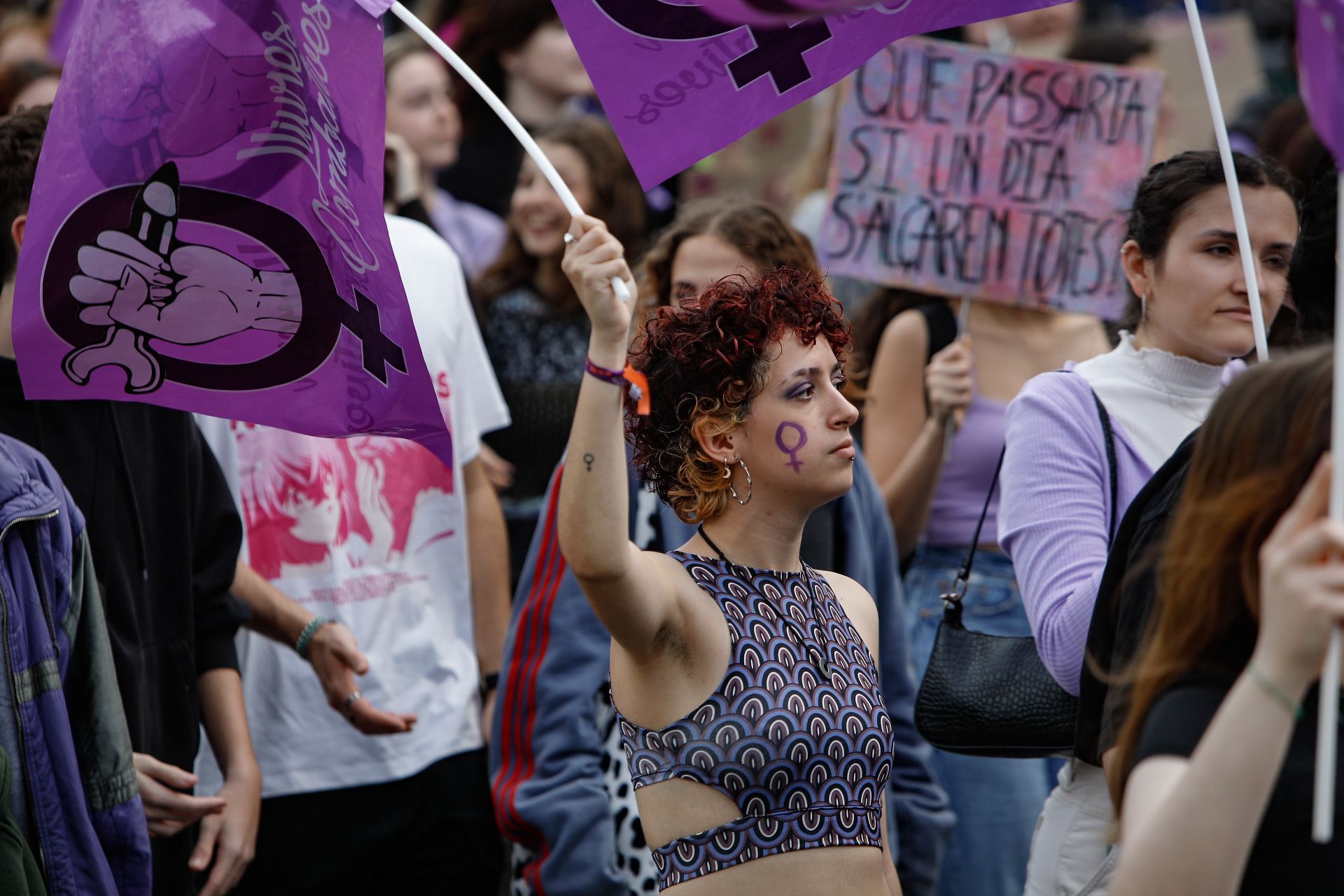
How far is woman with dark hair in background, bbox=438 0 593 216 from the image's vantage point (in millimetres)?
6723

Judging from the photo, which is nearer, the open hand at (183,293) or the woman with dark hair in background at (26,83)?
the open hand at (183,293)

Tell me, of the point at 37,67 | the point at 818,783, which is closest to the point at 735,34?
the point at 818,783

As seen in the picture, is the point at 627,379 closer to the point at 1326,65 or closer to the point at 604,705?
the point at 1326,65

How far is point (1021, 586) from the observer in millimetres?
3119

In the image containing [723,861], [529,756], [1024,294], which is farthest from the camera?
[1024,294]

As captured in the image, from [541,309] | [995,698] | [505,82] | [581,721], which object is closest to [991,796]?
[995,698]

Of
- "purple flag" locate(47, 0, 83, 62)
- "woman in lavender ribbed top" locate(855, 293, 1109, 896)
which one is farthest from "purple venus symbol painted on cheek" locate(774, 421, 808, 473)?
"purple flag" locate(47, 0, 83, 62)

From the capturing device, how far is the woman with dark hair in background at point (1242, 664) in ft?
5.84

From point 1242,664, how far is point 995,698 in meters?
1.23

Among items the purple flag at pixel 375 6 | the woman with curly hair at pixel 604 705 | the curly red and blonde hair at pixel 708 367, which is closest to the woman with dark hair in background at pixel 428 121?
the woman with curly hair at pixel 604 705

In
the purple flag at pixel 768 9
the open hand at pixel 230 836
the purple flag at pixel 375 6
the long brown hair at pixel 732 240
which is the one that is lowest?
the open hand at pixel 230 836

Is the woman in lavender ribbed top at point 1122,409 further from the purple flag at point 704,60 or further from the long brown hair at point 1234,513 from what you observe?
the long brown hair at point 1234,513

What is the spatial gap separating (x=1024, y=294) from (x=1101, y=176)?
1.31ft

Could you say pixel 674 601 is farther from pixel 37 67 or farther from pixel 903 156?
pixel 37 67
